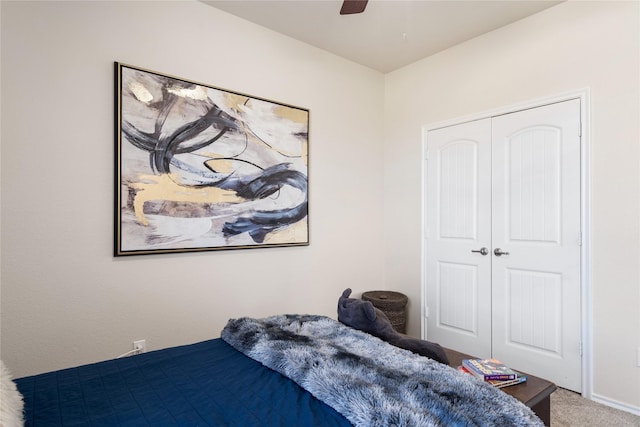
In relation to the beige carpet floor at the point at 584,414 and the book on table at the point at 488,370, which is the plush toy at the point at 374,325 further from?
the beige carpet floor at the point at 584,414

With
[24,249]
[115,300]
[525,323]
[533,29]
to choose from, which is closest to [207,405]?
[115,300]

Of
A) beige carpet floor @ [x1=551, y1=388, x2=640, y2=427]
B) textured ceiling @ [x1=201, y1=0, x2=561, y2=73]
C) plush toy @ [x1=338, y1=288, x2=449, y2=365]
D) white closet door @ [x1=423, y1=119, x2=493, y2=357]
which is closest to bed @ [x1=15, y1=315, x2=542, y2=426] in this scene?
plush toy @ [x1=338, y1=288, x2=449, y2=365]

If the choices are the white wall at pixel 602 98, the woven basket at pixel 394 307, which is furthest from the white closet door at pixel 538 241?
the woven basket at pixel 394 307

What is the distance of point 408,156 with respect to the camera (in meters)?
3.59

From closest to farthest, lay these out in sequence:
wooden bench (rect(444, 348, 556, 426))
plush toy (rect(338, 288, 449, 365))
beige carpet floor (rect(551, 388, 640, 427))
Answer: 1. wooden bench (rect(444, 348, 556, 426))
2. plush toy (rect(338, 288, 449, 365))
3. beige carpet floor (rect(551, 388, 640, 427))

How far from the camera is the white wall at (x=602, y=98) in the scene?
2.27 meters

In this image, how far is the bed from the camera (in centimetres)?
110

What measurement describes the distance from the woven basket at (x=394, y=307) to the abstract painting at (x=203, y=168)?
881 mm

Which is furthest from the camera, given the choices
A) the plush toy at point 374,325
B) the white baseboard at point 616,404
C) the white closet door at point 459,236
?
the white closet door at point 459,236

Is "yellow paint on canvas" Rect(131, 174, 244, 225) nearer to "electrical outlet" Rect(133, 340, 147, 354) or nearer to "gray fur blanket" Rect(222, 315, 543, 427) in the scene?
"electrical outlet" Rect(133, 340, 147, 354)

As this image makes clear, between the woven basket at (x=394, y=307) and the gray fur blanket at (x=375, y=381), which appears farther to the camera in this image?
the woven basket at (x=394, y=307)

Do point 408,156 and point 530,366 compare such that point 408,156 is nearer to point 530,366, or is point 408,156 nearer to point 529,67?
point 529,67

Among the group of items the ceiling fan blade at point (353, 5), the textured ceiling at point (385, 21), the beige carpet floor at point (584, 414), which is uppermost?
the textured ceiling at point (385, 21)

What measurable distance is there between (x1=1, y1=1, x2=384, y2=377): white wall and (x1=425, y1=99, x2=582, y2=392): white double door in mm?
1300
